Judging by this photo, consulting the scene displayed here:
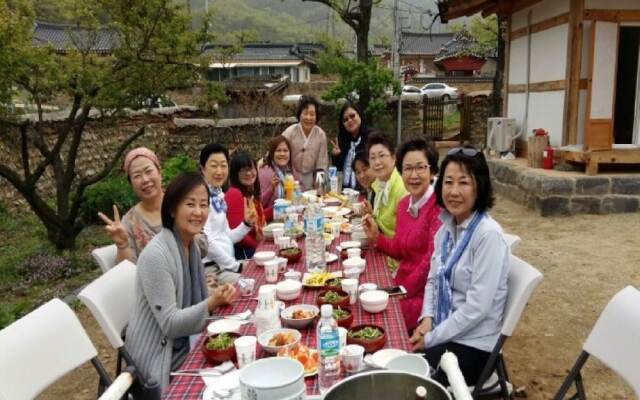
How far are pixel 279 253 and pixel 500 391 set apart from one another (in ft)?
5.34

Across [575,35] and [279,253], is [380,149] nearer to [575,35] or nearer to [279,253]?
[279,253]

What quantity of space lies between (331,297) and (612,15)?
8.06m

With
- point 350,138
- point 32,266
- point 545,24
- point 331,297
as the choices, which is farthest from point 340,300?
point 545,24

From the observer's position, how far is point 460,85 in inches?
1267

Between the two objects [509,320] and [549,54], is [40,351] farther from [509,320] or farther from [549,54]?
[549,54]

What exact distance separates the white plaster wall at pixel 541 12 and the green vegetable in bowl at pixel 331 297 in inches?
318

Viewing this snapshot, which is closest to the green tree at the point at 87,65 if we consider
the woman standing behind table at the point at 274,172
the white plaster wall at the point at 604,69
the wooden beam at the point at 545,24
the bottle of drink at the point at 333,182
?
the woman standing behind table at the point at 274,172

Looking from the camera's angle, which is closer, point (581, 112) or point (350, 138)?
point (350, 138)

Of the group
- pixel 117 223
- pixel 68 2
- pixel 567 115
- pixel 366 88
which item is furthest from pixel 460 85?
pixel 117 223

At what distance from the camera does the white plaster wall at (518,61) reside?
10230 millimetres

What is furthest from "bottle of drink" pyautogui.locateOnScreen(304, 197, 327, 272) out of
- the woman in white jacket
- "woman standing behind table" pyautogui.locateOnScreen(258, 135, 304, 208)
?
"woman standing behind table" pyautogui.locateOnScreen(258, 135, 304, 208)

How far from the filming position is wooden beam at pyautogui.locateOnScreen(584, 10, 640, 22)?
26.2 ft

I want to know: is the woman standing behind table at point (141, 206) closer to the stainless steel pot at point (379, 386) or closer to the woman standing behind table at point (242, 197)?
the woman standing behind table at point (242, 197)

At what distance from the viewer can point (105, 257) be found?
312 centimetres
